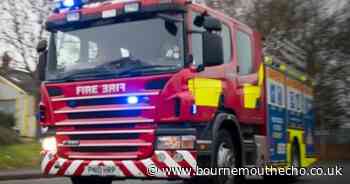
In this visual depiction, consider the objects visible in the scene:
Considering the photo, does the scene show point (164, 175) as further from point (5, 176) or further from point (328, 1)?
point (328, 1)

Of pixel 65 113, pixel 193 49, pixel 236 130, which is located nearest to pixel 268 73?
pixel 236 130

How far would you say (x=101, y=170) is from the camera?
27.3ft

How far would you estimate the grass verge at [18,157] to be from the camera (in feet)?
58.5

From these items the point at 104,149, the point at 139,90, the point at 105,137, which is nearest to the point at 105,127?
the point at 105,137

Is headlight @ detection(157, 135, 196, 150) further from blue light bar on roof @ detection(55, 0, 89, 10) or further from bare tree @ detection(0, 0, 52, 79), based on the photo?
bare tree @ detection(0, 0, 52, 79)

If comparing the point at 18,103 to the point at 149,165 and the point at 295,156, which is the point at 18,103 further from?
the point at 149,165

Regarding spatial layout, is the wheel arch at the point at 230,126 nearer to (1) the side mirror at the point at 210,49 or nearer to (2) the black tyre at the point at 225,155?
(2) the black tyre at the point at 225,155

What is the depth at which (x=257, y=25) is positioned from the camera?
2533cm

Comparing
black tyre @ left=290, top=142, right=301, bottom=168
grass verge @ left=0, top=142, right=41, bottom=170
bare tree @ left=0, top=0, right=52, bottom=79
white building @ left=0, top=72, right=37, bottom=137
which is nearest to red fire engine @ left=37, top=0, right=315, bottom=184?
black tyre @ left=290, top=142, right=301, bottom=168

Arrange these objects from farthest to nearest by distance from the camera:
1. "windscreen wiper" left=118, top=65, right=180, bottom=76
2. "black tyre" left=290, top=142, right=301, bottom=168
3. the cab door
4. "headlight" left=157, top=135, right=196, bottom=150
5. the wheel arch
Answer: "black tyre" left=290, top=142, right=301, bottom=168 → the cab door → the wheel arch → "windscreen wiper" left=118, top=65, right=180, bottom=76 → "headlight" left=157, top=135, right=196, bottom=150

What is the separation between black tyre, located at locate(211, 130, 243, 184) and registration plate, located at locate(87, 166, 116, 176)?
4.53ft

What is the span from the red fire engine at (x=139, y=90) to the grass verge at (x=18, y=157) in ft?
29.3

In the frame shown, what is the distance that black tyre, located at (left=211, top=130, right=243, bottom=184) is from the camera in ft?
27.9

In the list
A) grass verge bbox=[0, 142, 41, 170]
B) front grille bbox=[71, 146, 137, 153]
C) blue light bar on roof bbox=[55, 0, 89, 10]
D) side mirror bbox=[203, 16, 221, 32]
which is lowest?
grass verge bbox=[0, 142, 41, 170]
